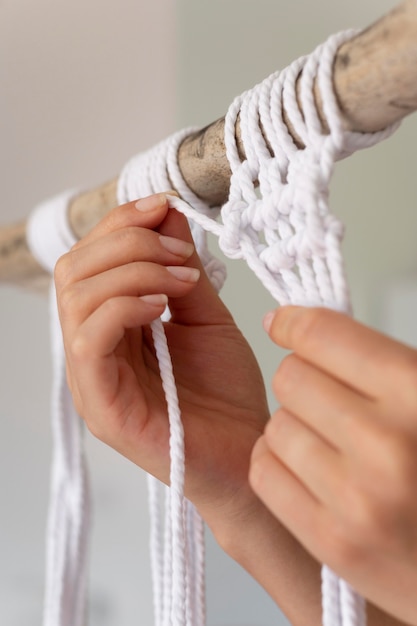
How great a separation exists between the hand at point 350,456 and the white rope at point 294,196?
0.12ft

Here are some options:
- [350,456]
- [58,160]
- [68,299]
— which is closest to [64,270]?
[68,299]

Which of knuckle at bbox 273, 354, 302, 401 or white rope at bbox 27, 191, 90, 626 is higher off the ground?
white rope at bbox 27, 191, 90, 626

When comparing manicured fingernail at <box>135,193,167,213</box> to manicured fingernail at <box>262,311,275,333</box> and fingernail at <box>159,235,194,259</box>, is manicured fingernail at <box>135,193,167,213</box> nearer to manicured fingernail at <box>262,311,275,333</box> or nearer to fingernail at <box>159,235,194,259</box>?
fingernail at <box>159,235,194,259</box>

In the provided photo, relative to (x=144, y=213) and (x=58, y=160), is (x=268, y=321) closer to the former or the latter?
(x=144, y=213)

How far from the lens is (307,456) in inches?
12.3

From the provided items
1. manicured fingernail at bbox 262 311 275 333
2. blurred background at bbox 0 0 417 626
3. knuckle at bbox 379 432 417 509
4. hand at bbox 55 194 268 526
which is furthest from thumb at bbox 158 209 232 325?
blurred background at bbox 0 0 417 626

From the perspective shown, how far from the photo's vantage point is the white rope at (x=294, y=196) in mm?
353

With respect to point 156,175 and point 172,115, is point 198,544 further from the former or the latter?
point 172,115

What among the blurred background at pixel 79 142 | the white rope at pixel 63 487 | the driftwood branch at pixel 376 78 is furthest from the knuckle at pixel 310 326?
the blurred background at pixel 79 142

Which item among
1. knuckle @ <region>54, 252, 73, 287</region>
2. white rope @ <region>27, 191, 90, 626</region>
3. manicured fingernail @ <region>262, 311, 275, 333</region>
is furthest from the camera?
white rope @ <region>27, 191, 90, 626</region>

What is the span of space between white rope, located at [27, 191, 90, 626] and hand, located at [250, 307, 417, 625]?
1.39ft

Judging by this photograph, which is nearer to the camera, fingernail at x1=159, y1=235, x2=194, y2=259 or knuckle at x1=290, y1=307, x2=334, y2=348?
knuckle at x1=290, y1=307, x2=334, y2=348

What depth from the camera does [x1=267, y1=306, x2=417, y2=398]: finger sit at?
30 cm

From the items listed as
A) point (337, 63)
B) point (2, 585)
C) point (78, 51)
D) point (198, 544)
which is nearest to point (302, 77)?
point (337, 63)
